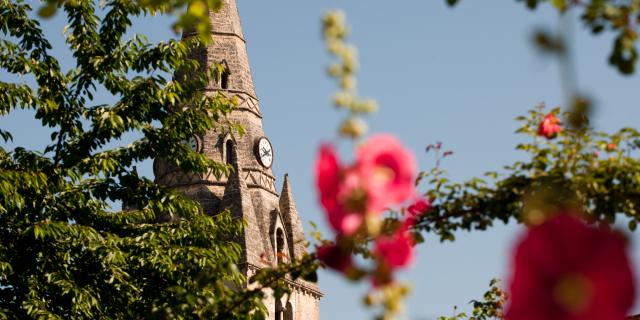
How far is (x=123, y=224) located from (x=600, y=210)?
1131 cm

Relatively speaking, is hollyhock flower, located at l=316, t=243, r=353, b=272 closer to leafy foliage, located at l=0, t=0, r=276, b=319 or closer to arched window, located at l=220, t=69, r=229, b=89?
leafy foliage, located at l=0, t=0, r=276, b=319

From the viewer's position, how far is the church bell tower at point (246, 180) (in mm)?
49688

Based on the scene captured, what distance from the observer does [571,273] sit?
5.15 feet

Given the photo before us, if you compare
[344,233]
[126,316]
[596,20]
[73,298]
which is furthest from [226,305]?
[126,316]

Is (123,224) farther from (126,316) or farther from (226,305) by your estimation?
(226,305)

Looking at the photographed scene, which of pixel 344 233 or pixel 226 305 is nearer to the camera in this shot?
pixel 344 233

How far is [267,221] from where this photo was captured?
5116cm

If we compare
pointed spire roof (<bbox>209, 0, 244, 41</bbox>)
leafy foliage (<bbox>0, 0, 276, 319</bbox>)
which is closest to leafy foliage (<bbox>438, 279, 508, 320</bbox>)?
leafy foliage (<bbox>0, 0, 276, 319</bbox>)

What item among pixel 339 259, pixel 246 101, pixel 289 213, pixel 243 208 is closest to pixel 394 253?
Result: pixel 339 259

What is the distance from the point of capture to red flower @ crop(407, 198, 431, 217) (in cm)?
523

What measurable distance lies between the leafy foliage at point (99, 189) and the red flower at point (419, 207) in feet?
28.2

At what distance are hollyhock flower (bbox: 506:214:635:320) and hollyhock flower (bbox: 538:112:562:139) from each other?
13.5 feet

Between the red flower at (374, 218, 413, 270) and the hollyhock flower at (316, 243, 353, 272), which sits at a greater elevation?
the hollyhock flower at (316, 243, 353, 272)

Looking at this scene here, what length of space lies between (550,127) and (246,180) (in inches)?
1806
